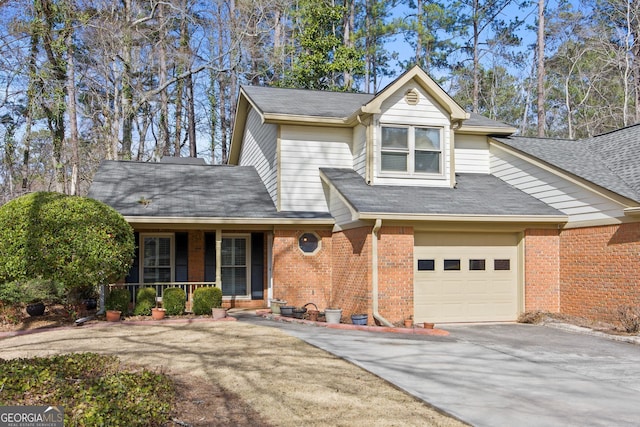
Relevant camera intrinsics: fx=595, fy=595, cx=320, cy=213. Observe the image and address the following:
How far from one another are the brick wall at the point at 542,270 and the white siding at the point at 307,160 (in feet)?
18.3

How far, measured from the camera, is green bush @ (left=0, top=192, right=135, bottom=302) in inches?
505

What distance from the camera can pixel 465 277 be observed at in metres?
15.5

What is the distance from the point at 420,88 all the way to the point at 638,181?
603 centimetres

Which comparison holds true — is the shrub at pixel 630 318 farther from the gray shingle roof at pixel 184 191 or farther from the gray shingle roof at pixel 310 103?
the gray shingle roof at pixel 184 191

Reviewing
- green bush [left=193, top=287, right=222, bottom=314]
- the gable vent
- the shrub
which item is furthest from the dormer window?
the shrub

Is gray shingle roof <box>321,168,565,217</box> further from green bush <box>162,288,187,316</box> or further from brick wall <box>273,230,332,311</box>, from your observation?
green bush <box>162,288,187,316</box>

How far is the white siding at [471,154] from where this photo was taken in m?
18.6

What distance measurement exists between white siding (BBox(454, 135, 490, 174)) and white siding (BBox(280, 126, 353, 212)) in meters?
3.55

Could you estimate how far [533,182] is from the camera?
54.4 feet

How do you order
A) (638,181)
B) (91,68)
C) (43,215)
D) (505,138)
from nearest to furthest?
(43,215) < (638,181) < (505,138) < (91,68)

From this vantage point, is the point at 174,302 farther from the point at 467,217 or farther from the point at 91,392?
the point at 91,392

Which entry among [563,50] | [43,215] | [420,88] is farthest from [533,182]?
[563,50]

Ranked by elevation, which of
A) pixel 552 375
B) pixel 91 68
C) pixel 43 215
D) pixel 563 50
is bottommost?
pixel 552 375

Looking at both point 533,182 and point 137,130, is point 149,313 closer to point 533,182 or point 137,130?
point 533,182
